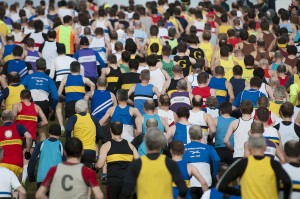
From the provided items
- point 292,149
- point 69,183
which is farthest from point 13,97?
point 292,149

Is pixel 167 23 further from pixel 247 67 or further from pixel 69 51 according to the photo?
pixel 247 67

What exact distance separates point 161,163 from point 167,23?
14625 millimetres

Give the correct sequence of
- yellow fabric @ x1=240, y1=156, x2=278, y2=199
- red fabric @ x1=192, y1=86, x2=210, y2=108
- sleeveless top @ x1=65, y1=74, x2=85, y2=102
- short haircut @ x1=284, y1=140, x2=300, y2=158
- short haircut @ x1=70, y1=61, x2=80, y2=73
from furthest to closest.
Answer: sleeveless top @ x1=65, y1=74, x2=85, y2=102 < short haircut @ x1=70, y1=61, x2=80, y2=73 < red fabric @ x1=192, y1=86, x2=210, y2=108 < short haircut @ x1=284, y1=140, x2=300, y2=158 < yellow fabric @ x1=240, y1=156, x2=278, y2=199

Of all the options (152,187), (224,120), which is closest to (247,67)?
(224,120)

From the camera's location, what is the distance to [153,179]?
11570mm

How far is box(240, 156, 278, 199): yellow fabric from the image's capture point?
37.6 ft

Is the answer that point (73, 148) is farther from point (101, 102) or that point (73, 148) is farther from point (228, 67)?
point (228, 67)

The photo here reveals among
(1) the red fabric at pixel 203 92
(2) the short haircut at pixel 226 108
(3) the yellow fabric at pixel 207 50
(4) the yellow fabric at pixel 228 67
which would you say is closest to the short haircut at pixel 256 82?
(1) the red fabric at pixel 203 92

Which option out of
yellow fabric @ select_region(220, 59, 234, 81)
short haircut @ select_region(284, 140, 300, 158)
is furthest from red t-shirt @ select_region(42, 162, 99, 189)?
yellow fabric @ select_region(220, 59, 234, 81)

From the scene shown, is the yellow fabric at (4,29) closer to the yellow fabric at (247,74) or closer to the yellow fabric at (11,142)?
the yellow fabric at (247,74)

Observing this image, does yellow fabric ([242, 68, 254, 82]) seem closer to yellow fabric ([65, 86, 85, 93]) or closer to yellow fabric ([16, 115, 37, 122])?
yellow fabric ([65, 86, 85, 93])

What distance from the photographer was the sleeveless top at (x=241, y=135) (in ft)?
50.5

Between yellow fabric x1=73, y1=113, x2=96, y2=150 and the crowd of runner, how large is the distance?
2cm

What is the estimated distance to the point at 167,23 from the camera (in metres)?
26.0
